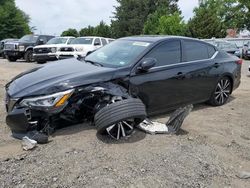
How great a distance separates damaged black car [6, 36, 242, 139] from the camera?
4.37 metres

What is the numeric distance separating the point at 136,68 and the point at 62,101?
1371 mm

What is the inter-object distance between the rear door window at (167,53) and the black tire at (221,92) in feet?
4.54

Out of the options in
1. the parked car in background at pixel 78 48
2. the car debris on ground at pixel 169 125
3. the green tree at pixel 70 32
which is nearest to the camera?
the car debris on ground at pixel 169 125

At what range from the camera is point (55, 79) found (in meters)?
4.64

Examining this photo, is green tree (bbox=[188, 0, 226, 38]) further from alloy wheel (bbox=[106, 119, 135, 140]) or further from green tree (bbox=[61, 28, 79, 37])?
alloy wheel (bbox=[106, 119, 135, 140])

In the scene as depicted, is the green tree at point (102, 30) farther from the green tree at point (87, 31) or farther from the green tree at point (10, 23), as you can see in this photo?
the green tree at point (10, 23)

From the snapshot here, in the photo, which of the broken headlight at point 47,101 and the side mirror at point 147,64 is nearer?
the broken headlight at point 47,101

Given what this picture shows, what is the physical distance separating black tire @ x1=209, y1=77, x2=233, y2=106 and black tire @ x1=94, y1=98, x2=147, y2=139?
2.88 meters

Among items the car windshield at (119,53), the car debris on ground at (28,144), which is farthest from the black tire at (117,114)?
the car windshield at (119,53)

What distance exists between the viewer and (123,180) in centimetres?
355

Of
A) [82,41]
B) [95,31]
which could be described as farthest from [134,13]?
[82,41]

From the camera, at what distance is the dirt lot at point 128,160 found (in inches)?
140

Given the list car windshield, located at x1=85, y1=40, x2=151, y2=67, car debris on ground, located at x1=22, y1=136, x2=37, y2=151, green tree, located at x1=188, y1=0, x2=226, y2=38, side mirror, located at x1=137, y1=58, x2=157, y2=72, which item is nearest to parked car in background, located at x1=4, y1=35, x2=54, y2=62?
car windshield, located at x1=85, y1=40, x2=151, y2=67

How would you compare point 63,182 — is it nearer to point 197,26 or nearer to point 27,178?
point 27,178
